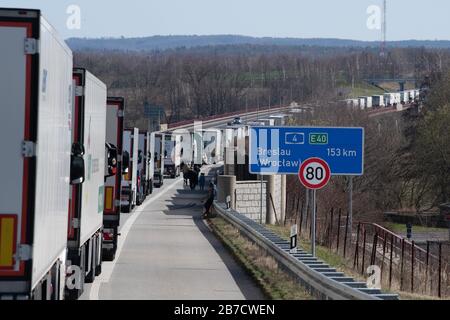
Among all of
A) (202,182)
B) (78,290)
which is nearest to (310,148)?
(78,290)

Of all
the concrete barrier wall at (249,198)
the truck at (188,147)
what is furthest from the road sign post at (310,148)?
the truck at (188,147)

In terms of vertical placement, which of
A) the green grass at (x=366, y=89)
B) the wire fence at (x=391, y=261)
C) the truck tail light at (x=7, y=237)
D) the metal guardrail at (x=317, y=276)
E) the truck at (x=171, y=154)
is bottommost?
the wire fence at (x=391, y=261)

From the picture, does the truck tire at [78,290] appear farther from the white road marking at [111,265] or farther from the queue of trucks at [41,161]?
the white road marking at [111,265]

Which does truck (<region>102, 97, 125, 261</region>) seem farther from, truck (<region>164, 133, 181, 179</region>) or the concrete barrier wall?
truck (<region>164, 133, 181, 179</region>)

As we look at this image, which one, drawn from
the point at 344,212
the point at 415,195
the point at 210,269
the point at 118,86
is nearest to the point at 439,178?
the point at 415,195

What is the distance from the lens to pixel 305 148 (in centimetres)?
2639

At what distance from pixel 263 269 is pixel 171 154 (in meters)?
65.3

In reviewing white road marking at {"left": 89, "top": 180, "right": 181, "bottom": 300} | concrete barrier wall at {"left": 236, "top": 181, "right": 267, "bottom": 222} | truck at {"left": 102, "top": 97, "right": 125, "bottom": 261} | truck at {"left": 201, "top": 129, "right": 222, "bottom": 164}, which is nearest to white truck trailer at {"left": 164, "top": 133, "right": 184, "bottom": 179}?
truck at {"left": 201, "top": 129, "right": 222, "bottom": 164}

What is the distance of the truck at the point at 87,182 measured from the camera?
15.1 m

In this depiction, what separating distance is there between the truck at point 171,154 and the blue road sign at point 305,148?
182ft

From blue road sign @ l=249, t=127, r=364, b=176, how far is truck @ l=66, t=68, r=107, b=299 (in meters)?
7.77

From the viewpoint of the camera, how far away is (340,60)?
541ft

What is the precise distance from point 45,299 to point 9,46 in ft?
9.30
